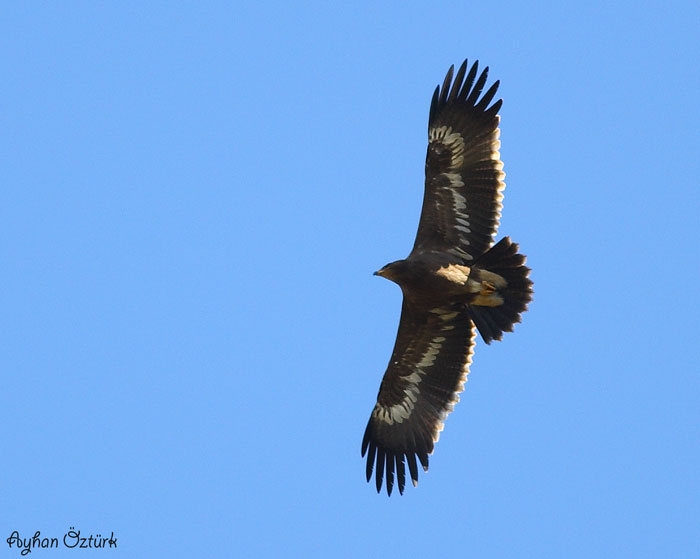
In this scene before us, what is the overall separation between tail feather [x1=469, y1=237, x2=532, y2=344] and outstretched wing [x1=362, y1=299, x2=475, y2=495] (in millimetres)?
510

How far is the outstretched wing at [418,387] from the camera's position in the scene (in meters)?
12.5

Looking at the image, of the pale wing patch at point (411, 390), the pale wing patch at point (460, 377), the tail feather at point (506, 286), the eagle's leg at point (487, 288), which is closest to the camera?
the tail feather at point (506, 286)

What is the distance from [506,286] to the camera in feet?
38.5

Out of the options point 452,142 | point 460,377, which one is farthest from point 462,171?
point 460,377

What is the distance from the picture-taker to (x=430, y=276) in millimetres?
11930

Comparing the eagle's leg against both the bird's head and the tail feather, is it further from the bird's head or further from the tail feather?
the bird's head

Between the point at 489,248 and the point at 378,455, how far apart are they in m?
2.56

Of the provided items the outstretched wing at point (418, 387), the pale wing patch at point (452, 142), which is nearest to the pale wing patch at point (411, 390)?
the outstretched wing at point (418, 387)

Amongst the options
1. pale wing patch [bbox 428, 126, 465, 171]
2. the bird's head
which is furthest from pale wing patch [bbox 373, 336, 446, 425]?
pale wing patch [bbox 428, 126, 465, 171]

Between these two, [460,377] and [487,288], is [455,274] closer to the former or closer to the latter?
[487,288]

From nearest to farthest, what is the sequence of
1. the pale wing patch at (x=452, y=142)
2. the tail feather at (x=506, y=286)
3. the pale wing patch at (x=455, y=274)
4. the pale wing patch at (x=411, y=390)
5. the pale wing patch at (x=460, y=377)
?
the tail feather at (x=506, y=286), the pale wing patch at (x=455, y=274), the pale wing patch at (x=452, y=142), the pale wing patch at (x=460, y=377), the pale wing patch at (x=411, y=390)

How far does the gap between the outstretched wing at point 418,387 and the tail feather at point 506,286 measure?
1.67 ft

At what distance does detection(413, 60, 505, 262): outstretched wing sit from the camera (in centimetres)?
1203

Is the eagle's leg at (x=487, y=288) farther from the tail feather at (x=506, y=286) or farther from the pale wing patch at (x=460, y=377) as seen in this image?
the pale wing patch at (x=460, y=377)
